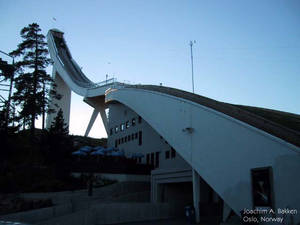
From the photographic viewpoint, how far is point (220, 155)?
1498 cm

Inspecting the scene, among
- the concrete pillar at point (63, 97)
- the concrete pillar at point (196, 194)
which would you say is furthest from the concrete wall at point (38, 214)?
the concrete pillar at point (63, 97)

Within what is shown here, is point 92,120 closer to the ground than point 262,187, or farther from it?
farther from it

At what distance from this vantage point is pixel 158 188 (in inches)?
840

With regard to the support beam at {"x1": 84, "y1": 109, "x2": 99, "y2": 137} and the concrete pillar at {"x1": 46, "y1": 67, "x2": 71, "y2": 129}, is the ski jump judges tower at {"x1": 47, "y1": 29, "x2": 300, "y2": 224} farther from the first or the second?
the concrete pillar at {"x1": 46, "y1": 67, "x2": 71, "y2": 129}

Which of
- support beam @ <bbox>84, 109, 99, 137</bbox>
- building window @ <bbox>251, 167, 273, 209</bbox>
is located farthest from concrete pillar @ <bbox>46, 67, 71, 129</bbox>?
building window @ <bbox>251, 167, 273, 209</bbox>

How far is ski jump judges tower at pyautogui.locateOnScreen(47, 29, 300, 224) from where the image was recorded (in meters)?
11.6

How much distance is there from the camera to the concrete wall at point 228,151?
37.4ft

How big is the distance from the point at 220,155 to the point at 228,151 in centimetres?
56

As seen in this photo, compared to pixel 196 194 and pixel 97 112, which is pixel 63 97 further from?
pixel 196 194

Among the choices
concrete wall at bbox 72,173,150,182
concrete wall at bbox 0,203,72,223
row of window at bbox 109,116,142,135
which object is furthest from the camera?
row of window at bbox 109,116,142,135

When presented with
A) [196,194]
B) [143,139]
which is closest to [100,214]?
[196,194]

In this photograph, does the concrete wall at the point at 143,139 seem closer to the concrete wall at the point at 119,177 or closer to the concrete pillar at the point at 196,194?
the concrete wall at the point at 119,177

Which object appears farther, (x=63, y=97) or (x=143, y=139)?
(x=63, y=97)

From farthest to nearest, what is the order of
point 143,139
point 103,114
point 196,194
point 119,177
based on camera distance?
point 103,114 → point 143,139 → point 119,177 → point 196,194
